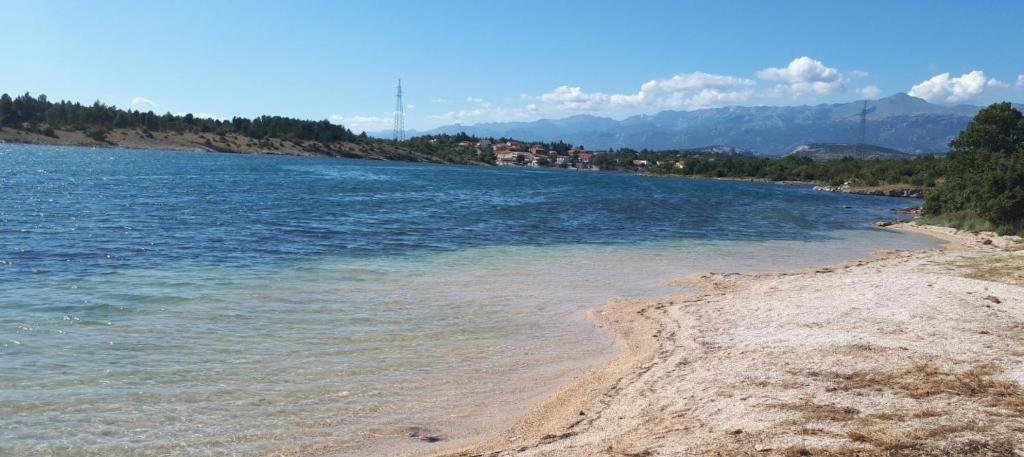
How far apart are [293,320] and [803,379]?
995 centimetres

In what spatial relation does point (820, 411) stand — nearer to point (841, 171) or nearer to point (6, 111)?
point (841, 171)

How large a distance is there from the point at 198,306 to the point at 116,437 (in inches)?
299

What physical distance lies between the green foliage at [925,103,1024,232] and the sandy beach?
2401cm

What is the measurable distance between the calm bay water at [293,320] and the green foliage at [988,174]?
641cm

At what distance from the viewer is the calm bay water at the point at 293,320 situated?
9195 mm

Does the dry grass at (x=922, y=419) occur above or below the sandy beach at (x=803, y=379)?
above

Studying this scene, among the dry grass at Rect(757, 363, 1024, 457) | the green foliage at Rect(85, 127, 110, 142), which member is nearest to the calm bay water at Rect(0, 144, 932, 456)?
the dry grass at Rect(757, 363, 1024, 457)

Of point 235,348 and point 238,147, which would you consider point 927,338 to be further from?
point 238,147

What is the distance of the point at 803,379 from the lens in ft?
33.5

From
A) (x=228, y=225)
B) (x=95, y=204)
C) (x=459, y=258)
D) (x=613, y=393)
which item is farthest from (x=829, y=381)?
→ (x=95, y=204)

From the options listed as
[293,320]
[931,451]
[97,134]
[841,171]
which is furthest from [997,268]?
[97,134]

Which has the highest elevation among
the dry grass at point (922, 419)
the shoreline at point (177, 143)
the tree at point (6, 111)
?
the tree at point (6, 111)

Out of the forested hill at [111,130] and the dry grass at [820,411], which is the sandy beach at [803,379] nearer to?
the dry grass at [820,411]

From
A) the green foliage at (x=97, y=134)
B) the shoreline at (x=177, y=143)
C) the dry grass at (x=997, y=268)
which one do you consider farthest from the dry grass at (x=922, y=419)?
the green foliage at (x=97, y=134)
